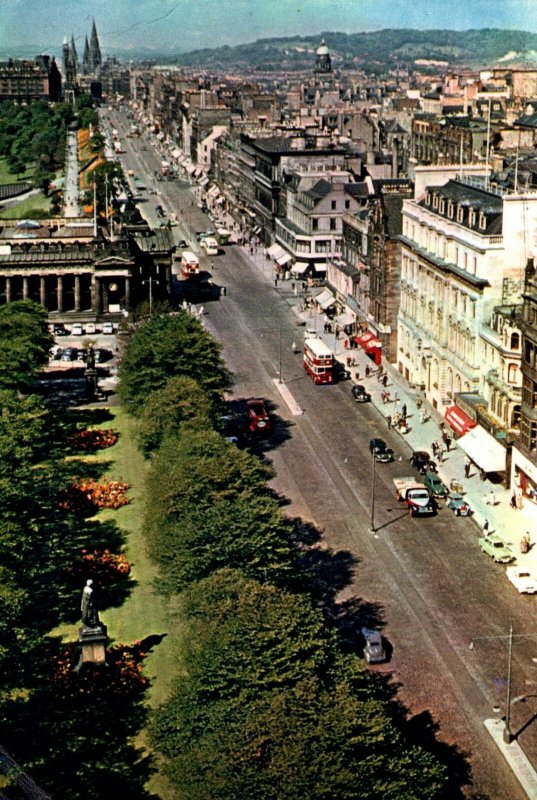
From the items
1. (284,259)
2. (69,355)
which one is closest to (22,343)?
(69,355)

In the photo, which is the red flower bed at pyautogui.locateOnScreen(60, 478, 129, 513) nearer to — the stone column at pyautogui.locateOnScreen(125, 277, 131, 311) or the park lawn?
the park lawn

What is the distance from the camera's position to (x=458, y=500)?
3238 inches

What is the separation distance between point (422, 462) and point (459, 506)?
954cm

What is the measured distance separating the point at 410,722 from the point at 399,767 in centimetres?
1278

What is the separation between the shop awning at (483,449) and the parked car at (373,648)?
85.6 ft

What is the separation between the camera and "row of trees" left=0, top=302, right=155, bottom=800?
5050 centimetres

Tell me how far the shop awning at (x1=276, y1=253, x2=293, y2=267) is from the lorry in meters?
85.8

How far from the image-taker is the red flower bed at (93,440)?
9575cm

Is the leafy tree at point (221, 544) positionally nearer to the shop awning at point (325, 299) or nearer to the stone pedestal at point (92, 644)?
the stone pedestal at point (92, 644)

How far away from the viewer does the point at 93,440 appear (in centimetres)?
9675

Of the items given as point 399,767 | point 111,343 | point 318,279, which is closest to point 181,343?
point 111,343

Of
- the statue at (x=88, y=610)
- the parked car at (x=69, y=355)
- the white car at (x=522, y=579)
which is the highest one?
the parked car at (x=69, y=355)

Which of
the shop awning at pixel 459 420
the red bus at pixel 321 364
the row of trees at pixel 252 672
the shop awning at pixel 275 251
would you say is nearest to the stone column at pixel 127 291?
the shop awning at pixel 275 251

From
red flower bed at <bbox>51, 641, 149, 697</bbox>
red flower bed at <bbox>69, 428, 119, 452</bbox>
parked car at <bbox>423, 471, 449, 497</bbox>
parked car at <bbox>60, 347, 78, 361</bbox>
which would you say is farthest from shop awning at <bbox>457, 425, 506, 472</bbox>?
parked car at <bbox>60, 347, 78, 361</bbox>
